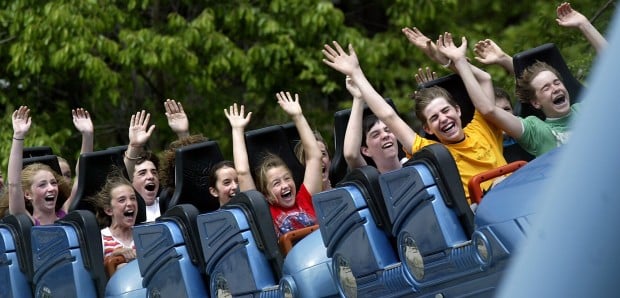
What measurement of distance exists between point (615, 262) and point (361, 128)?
4.88 meters

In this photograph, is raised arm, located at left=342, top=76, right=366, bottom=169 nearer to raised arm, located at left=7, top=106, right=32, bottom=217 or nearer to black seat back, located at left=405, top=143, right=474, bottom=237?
black seat back, located at left=405, top=143, right=474, bottom=237

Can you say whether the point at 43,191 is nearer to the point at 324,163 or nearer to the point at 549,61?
the point at 324,163

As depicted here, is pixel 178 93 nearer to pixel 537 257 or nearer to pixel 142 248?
pixel 142 248

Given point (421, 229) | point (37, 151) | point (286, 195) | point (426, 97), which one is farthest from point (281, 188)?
point (37, 151)

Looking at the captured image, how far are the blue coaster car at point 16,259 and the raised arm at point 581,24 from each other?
120 inches

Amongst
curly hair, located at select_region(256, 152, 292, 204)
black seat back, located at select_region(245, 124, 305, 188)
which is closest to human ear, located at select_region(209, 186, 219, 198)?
black seat back, located at select_region(245, 124, 305, 188)

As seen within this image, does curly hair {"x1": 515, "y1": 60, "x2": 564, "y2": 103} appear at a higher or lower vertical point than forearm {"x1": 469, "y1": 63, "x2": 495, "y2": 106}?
lower

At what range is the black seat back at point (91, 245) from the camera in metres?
6.26

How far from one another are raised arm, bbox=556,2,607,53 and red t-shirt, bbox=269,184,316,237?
153 centimetres

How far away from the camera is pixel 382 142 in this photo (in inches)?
236

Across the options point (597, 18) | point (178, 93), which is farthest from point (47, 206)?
point (178, 93)

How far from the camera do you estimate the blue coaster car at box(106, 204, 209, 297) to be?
573 centimetres

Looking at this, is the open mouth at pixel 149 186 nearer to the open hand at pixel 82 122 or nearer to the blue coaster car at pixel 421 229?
the open hand at pixel 82 122

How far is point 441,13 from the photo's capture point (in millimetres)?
12320
